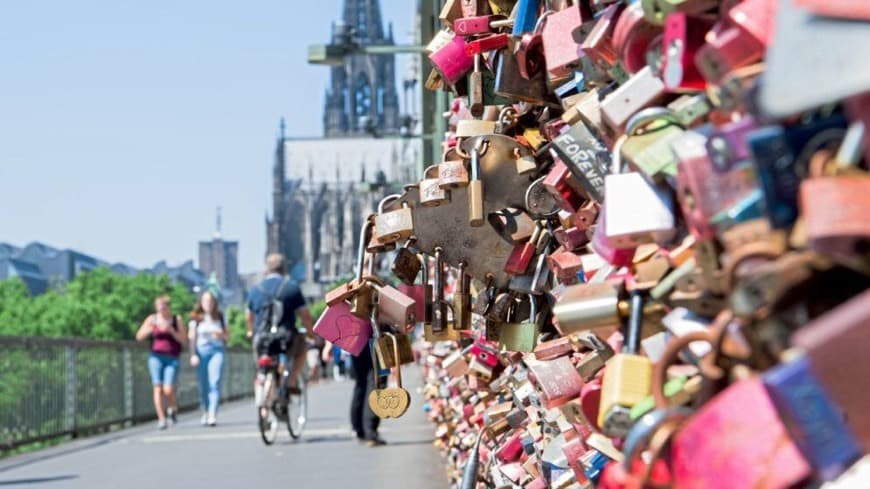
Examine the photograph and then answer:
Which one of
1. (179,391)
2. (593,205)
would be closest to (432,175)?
(593,205)

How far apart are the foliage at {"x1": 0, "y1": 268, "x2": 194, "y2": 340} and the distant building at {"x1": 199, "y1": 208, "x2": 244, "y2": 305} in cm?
8722

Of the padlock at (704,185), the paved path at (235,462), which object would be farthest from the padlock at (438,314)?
the paved path at (235,462)

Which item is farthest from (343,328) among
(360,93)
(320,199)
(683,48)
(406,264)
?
(360,93)

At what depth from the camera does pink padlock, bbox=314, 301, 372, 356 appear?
2.89 metres

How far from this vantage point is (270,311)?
41.2 feet

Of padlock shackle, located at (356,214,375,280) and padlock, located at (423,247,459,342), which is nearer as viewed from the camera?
padlock shackle, located at (356,214,375,280)

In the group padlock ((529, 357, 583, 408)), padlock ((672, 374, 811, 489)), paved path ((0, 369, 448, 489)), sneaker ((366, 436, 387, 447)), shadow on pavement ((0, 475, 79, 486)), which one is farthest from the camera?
sneaker ((366, 436, 387, 447))

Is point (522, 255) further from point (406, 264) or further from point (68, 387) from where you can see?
point (68, 387)

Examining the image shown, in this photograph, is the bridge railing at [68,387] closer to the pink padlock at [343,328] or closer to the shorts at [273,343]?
the shorts at [273,343]

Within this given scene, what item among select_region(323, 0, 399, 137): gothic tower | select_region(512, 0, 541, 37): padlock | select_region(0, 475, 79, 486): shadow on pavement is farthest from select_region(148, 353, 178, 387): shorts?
select_region(323, 0, 399, 137): gothic tower

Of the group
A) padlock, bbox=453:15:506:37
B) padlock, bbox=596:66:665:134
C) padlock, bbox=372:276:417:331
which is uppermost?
padlock, bbox=453:15:506:37

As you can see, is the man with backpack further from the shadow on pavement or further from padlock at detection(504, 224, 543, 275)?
padlock at detection(504, 224, 543, 275)

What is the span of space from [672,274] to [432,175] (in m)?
1.64

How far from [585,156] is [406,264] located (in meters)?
0.95
